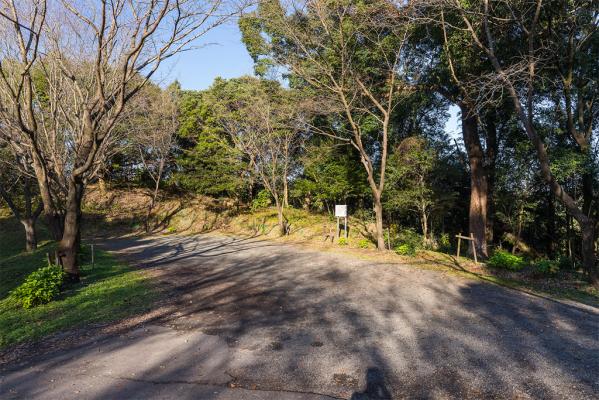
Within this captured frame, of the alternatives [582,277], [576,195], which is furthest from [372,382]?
[576,195]

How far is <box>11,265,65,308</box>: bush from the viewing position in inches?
257

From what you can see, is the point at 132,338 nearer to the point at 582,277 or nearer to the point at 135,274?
the point at 135,274

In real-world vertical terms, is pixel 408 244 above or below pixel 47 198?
below

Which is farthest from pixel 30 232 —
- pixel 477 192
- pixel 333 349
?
pixel 477 192

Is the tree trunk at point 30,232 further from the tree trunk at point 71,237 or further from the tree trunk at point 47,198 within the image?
the tree trunk at point 71,237

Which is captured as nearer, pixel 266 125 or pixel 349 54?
pixel 349 54

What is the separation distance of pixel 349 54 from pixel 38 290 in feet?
38.3

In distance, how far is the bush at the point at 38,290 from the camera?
6529 mm

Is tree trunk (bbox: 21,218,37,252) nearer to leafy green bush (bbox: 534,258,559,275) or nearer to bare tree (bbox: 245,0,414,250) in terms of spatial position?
bare tree (bbox: 245,0,414,250)

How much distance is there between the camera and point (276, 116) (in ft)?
60.6

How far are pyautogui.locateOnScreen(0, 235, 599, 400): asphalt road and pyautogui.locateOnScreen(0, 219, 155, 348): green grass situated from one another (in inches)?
27.0

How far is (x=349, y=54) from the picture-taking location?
526 inches

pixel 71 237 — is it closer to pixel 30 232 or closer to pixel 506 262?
pixel 30 232

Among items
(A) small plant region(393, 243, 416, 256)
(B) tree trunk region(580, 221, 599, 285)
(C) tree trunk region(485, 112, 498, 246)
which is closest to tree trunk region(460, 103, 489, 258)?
(C) tree trunk region(485, 112, 498, 246)
